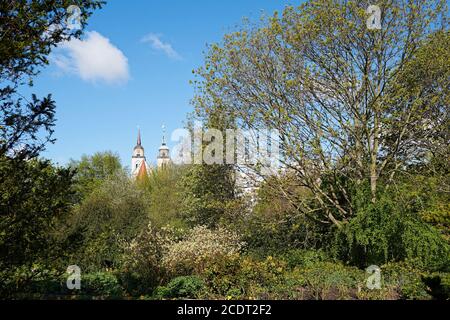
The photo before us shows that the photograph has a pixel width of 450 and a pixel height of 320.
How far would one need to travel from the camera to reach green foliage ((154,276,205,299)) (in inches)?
379

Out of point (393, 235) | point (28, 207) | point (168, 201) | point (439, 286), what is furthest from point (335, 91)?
point (168, 201)

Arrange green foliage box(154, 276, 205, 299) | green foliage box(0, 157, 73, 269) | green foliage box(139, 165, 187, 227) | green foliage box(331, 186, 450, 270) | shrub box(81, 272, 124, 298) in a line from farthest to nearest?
green foliage box(139, 165, 187, 227) → shrub box(81, 272, 124, 298) → green foliage box(331, 186, 450, 270) → green foliage box(154, 276, 205, 299) → green foliage box(0, 157, 73, 269)

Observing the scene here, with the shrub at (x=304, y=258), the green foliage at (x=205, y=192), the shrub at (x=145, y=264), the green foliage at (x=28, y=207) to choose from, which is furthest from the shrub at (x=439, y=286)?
the green foliage at (x=205, y=192)

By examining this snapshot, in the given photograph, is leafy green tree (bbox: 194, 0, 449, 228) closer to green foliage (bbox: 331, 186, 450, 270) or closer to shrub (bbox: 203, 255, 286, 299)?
green foliage (bbox: 331, 186, 450, 270)

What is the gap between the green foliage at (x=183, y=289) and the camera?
9635 millimetres

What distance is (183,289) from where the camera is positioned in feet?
31.8

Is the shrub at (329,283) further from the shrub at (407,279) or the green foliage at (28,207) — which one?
the green foliage at (28,207)

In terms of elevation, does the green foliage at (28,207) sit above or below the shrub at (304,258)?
above

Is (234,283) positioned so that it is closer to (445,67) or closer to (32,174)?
(32,174)

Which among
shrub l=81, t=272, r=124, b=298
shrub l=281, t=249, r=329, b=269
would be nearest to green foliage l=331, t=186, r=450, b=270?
shrub l=281, t=249, r=329, b=269

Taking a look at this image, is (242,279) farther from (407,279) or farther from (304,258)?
(304,258)

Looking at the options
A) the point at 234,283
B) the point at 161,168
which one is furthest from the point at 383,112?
the point at 161,168

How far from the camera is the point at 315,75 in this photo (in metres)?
13.3

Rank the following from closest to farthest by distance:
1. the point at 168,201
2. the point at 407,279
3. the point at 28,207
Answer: the point at 28,207 < the point at 407,279 < the point at 168,201
